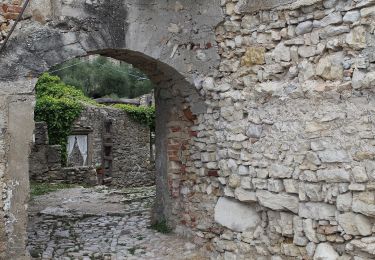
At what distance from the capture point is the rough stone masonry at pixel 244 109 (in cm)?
346

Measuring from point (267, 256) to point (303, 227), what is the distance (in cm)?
54

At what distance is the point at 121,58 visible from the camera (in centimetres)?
525

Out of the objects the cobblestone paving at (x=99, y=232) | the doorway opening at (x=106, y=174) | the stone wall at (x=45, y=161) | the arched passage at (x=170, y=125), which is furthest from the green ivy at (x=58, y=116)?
the arched passage at (x=170, y=125)

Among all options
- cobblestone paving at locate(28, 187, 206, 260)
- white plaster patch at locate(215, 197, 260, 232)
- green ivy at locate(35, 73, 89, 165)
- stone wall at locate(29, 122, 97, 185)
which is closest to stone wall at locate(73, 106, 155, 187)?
green ivy at locate(35, 73, 89, 165)

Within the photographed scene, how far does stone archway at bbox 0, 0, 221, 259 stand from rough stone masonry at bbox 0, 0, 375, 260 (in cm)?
1

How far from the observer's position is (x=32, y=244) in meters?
5.28

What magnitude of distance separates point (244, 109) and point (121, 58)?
1633mm

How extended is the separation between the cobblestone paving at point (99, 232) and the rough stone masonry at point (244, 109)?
1.23 ft

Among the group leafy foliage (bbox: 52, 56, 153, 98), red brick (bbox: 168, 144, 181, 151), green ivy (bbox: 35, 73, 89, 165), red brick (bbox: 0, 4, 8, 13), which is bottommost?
red brick (bbox: 168, 144, 181, 151)

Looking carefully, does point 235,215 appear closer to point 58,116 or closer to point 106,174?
point 58,116

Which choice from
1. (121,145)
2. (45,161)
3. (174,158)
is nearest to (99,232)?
(174,158)

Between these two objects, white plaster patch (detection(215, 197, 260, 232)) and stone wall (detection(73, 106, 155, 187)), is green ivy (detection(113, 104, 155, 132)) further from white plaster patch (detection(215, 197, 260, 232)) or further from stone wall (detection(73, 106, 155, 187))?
white plaster patch (detection(215, 197, 260, 232))

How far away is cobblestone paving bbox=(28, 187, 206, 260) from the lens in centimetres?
498

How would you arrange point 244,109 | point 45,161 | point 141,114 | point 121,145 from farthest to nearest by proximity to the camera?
point 141,114
point 121,145
point 45,161
point 244,109
